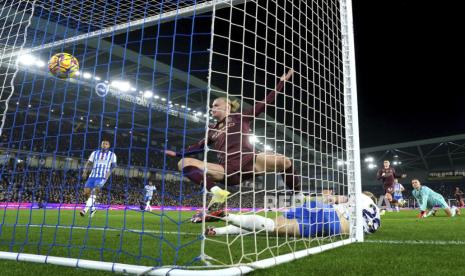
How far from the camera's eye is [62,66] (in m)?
6.04

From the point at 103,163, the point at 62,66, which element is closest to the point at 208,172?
the point at 62,66

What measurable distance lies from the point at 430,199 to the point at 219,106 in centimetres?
869

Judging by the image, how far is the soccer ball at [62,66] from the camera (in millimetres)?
6023

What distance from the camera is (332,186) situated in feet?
15.2

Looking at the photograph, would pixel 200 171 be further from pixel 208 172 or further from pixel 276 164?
pixel 276 164

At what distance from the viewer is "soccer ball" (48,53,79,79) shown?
6.02 m

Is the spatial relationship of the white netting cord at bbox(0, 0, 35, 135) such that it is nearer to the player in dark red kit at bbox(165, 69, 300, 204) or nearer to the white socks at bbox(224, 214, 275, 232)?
the player in dark red kit at bbox(165, 69, 300, 204)

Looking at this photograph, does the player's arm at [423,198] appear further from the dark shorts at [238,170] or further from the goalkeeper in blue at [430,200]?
the dark shorts at [238,170]

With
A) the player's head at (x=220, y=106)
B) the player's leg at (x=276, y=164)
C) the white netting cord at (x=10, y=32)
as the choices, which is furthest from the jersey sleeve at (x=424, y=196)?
the white netting cord at (x=10, y=32)

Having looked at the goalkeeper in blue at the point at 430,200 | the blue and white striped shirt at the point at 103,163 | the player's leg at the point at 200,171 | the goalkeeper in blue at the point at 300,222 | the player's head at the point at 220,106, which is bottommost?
the goalkeeper in blue at the point at 300,222

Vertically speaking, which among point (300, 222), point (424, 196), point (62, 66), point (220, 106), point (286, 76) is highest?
point (62, 66)

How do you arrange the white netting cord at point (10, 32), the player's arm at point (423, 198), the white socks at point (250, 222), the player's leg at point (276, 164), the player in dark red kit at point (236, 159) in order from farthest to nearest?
the player's arm at point (423, 198) → the white netting cord at point (10, 32) → the player's leg at point (276, 164) → the player in dark red kit at point (236, 159) → the white socks at point (250, 222)

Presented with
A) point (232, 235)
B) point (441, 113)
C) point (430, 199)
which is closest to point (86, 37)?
point (232, 235)

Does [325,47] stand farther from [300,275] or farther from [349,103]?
[300,275]
